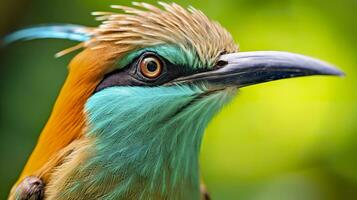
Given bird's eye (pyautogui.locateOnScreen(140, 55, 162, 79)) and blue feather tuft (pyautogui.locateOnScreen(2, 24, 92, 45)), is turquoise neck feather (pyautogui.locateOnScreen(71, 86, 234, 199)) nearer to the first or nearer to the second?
bird's eye (pyautogui.locateOnScreen(140, 55, 162, 79))

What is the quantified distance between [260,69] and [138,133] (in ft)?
1.84

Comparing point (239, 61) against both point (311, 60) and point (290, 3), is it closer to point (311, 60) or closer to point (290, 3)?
point (311, 60)

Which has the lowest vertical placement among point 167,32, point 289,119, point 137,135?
point 289,119

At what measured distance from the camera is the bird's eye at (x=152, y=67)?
2.97m

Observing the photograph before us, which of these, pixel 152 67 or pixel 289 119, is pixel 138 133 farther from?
pixel 289 119

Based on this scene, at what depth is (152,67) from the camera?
297 cm

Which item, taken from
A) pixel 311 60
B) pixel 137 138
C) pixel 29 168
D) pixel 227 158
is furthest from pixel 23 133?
pixel 311 60

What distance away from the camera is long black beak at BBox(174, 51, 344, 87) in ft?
9.25

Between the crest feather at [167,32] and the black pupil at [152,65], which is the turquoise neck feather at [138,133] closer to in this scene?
the black pupil at [152,65]

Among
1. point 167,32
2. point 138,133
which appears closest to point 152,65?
point 167,32

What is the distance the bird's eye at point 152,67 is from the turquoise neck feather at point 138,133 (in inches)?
2.3

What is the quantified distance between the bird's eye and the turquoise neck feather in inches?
2.3

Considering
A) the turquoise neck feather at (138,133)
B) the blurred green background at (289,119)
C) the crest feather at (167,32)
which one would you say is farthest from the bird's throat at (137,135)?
the blurred green background at (289,119)

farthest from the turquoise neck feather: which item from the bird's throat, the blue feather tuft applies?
the blue feather tuft
